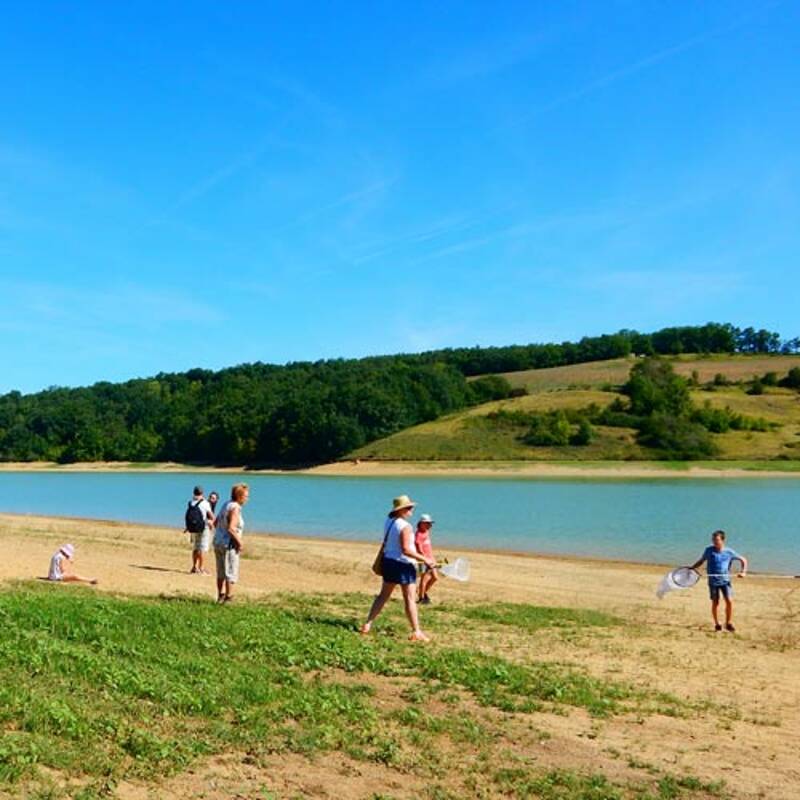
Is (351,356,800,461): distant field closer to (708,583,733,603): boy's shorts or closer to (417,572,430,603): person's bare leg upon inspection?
(417,572,430,603): person's bare leg

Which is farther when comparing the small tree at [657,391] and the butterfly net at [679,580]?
the small tree at [657,391]

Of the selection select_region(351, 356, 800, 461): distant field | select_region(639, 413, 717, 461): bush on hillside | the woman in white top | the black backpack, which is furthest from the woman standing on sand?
select_region(639, 413, 717, 461): bush on hillside

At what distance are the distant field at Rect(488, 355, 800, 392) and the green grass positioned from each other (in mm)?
116334

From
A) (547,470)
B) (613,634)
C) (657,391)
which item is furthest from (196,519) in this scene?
(657,391)

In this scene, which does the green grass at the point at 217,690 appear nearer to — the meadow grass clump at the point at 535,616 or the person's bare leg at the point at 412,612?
the person's bare leg at the point at 412,612

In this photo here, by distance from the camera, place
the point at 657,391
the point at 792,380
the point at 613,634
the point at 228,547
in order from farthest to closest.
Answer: the point at 792,380, the point at 657,391, the point at 228,547, the point at 613,634

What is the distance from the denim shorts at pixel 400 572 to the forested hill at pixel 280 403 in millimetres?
101406

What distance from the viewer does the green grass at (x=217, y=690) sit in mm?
6348

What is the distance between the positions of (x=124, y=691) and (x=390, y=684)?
260 centimetres

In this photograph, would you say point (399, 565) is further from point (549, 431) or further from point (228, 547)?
point (549, 431)

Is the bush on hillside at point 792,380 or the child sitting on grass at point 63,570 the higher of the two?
the bush on hillside at point 792,380

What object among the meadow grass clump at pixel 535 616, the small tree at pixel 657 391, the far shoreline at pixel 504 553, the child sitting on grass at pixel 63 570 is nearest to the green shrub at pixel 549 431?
the small tree at pixel 657 391

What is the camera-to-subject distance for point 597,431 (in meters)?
101

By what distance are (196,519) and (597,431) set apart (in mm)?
84909
